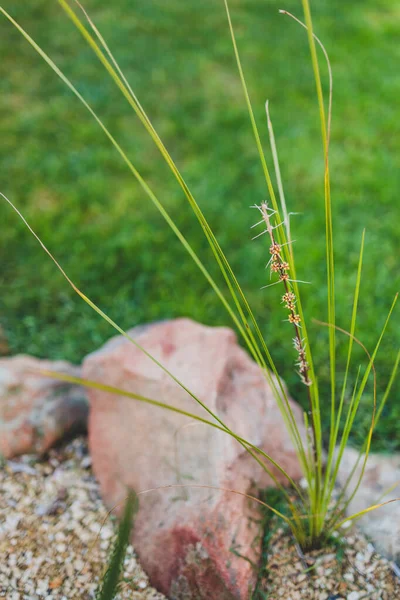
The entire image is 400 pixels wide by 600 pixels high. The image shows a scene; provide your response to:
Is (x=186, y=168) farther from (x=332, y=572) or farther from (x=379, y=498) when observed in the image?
(x=332, y=572)

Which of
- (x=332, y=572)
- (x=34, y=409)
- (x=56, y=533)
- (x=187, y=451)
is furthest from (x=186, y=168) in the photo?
(x=332, y=572)

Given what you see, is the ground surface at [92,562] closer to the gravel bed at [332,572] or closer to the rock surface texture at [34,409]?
the gravel bed at [332,572]

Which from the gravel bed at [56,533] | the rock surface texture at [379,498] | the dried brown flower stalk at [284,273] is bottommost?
the rock surface texture at [379,498]

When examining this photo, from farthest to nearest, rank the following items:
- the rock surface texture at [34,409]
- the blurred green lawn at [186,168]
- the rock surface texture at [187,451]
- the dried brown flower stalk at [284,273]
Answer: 1. the blurred green lawn at [186,168]
2. the rock surface texture at [34,409]
3. the rock surface texture at [187,451]
4. the dried brown flower stalk at [284,273]

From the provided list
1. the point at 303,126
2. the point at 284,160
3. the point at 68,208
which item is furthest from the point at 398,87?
the point at 68,208

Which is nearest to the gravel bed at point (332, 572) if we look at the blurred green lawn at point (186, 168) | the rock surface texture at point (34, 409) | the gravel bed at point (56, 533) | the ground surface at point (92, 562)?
the ground surface at point (92, 562)

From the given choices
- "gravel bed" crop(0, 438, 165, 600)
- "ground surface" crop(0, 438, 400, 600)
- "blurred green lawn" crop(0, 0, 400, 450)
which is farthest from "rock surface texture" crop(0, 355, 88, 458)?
"blurred green lawn" crop(0, 0, 400, 450)

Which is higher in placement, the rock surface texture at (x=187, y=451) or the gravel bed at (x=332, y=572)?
the rock surface texture at (x=187, y=451)
